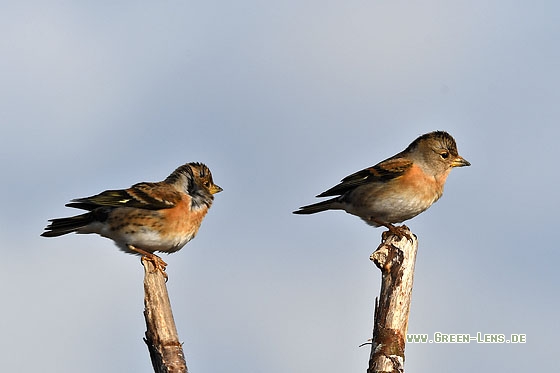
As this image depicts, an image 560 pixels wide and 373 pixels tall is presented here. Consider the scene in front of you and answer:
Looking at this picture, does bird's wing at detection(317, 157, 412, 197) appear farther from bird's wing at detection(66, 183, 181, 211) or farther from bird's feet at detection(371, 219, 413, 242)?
bird's wing at detection(66, 183, 181, 211)

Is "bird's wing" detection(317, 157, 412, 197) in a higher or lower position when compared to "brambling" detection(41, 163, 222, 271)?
higher

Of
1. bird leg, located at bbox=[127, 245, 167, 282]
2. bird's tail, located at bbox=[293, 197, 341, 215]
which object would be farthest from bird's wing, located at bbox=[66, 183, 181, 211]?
bird's tail, located at bbox=[293, 197, 341, 215]

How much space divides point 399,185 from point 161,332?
23.7 ft

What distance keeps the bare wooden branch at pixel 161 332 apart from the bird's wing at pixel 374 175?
664 cm

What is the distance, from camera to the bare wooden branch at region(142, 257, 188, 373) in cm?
938

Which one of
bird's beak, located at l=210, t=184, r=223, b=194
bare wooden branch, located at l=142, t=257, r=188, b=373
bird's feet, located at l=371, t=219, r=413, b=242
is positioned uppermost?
bird's beak, located at l=210, t=184, r=223, b=194

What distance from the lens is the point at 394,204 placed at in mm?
15445

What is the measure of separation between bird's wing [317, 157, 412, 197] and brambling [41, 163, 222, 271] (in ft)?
8.85

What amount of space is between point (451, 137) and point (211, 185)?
476 centimetres

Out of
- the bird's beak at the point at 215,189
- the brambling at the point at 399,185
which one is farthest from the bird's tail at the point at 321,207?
the bird's beak at the point at 215,189

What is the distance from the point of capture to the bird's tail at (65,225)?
14368 millimetres

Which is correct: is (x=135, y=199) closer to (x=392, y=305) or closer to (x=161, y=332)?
(x=161, y=332)

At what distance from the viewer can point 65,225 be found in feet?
47.2

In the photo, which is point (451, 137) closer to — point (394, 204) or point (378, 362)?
point (394, 204)
